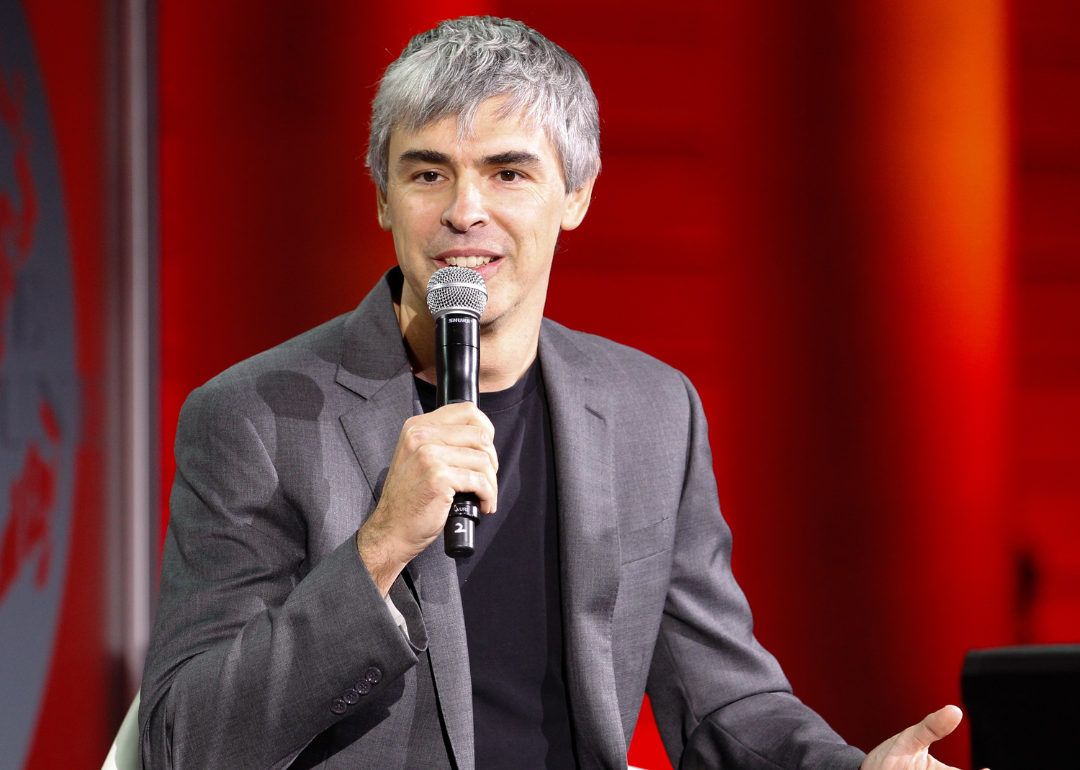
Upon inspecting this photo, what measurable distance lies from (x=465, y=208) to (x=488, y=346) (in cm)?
24

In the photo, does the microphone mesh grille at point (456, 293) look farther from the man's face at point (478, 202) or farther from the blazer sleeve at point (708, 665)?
the blazer sleeve at point (708, 665)

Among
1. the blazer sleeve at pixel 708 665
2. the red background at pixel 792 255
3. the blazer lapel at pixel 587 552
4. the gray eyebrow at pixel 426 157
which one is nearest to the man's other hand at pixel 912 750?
the blazer sleeve at pixel 708 665

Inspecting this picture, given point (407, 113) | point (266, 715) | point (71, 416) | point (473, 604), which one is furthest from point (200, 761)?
point (71, 416)

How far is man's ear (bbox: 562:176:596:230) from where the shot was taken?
5.64 feet

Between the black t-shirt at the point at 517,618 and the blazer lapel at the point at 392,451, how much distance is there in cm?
8

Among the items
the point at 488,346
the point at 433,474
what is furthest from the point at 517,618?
the point at 433,474

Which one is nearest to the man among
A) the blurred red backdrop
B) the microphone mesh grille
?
the microphone mesh grille

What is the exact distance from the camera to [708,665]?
66.5 inches

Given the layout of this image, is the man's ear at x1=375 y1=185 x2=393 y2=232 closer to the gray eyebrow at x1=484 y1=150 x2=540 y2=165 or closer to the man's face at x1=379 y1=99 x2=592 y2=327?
the man's face at x1=379 y1=99 x2=592 y2=327

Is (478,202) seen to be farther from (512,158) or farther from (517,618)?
(517,618)

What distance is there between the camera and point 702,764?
5.42 ft

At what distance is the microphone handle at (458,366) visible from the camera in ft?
3.64

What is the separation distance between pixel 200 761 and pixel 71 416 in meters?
1.19

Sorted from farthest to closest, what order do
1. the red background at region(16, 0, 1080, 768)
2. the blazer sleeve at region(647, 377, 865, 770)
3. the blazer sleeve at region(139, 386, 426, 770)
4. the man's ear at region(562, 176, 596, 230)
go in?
the red background at region(16, 0, 1080, 768), the man's ear at region(562, 176, 596, 230), the blazer sleeve at region(647, 377, 865, 770), the blazer sleeve at region(139, 386, 426, 770)
